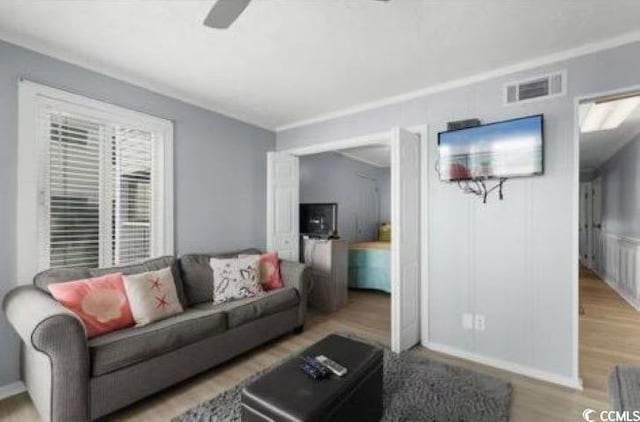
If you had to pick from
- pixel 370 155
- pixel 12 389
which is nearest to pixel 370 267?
pixel 370 155

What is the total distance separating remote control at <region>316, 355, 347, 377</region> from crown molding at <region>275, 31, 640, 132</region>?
2.48m

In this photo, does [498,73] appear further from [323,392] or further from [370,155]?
[370,155]

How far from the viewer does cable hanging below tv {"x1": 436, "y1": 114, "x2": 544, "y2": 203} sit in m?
2.33

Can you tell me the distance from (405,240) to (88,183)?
2.68 meters

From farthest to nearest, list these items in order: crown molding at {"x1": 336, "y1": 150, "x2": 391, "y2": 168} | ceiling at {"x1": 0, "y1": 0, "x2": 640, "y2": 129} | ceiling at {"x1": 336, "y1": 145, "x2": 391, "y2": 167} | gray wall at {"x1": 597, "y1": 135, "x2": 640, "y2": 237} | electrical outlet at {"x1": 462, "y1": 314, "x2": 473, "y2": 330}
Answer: crown molding at {"x1": 336, "y1": 150, "x2": 391, "y2": 168} → ceiling at {"x1": 336, "y1": 145, "x2": 391, "y2": 167} → gray wall at {"x1": 597, "y1": 135, "x2": 640, "y2": 237} → electrical outlet at {"x1": 462, "y1": 314, "x2": 473, "y2": 330} → ceiling at {"x1": 0, "y1": 0, "x2": 640, "y2": 129}

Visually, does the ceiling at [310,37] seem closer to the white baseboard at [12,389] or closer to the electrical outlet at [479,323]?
the electrical outlet at [479,323]

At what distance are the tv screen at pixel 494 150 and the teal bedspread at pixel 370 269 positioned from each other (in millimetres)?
2211

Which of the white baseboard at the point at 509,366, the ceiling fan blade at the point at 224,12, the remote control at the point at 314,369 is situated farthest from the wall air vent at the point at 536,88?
the remote control at the point at 314,369

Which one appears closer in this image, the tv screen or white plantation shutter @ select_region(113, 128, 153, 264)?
the tv screen

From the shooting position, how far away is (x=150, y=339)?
1.99 meters

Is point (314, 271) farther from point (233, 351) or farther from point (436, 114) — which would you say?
point (436, 114)

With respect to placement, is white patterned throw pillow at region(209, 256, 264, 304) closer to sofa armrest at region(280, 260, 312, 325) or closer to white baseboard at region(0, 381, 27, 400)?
sofa armrest at region(280, 260, 312, 325)

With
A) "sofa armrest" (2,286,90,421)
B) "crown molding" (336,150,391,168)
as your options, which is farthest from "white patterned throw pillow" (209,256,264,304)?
"crown molding" (336,150,391,168)

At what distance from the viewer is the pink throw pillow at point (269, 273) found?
3213 mm
